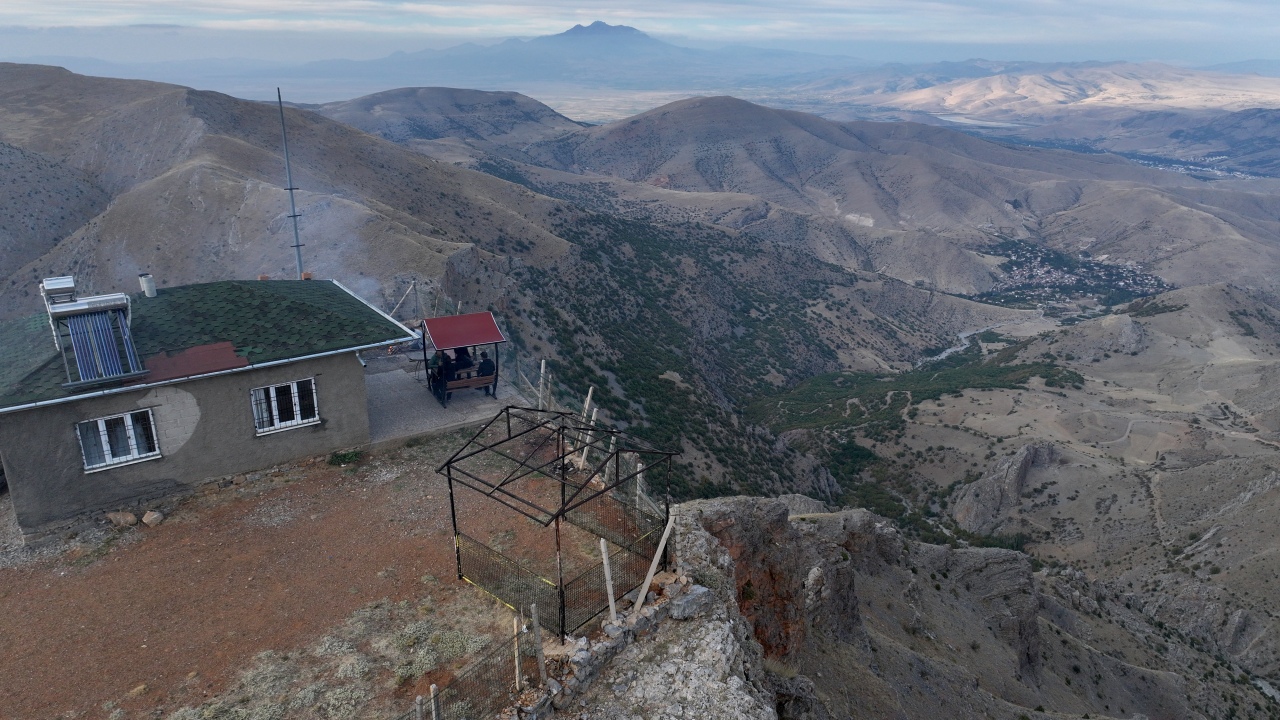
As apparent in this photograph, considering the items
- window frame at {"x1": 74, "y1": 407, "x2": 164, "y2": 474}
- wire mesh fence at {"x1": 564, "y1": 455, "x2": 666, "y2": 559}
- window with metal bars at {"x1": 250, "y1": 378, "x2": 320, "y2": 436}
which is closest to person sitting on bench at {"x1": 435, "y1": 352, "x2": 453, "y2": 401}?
window with metal bars at {"x1": 250, "y1": 378, "x2": 320, "y2": 436}

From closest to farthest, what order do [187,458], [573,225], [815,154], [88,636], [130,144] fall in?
[88,636], [187,458], [130,144], [573,225], [815,154]

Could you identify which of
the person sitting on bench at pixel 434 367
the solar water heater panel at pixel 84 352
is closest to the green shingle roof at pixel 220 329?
the solar water heater panel at pixel 84 352

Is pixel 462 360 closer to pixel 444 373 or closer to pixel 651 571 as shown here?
pixel 444 373

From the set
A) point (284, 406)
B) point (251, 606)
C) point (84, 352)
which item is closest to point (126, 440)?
point (84, 352)

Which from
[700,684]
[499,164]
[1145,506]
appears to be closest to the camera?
[700,684]

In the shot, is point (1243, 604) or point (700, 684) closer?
point (700, 684)

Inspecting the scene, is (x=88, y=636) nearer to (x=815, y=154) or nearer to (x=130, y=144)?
(x=130, y=144)

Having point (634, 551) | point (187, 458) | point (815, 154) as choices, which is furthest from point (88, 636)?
point (815, 154)
